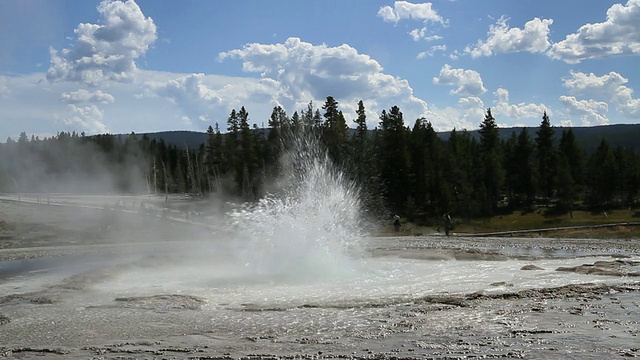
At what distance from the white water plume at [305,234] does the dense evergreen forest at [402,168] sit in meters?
34.8

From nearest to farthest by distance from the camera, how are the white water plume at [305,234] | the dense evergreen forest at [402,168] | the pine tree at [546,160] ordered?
the white water plume at [305,234] → the dense evergreen forest at [402,168] → the pine tree at [546,160]

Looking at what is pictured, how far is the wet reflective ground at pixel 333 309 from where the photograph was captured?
10812 millimetres

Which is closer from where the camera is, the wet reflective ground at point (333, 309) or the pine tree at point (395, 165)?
the wet reflective ground at point (333, 309)

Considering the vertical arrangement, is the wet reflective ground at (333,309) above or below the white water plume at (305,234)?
below

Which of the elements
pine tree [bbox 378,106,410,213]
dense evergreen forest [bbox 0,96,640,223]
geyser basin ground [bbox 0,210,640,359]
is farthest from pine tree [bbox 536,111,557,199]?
geyser basin ground [bbox 0,210,640,359]

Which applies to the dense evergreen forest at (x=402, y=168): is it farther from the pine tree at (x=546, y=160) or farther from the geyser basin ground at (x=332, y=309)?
the geyser basin ground at (x=332, y=309)

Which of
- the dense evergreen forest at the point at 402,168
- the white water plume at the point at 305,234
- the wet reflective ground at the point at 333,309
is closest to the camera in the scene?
the wet reflective ground at the point at 333,309

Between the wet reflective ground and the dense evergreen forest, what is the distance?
39.9 metres

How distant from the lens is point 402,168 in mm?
69062

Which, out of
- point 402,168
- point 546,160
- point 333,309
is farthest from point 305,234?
point 546,160

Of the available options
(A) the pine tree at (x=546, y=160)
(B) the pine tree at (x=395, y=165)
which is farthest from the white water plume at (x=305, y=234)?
(A) the pine tree at (x=546, y=160)

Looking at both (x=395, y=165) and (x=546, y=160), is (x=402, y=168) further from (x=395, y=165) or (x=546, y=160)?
(x=546, y=160)

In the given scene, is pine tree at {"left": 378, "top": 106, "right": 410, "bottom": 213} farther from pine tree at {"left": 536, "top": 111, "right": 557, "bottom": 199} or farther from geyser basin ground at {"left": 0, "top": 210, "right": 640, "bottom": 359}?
geyser basin ground at {"left": 0, "top": 210, "right": 640, "bottom": 359}

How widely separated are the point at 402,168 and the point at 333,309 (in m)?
55.8
